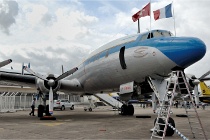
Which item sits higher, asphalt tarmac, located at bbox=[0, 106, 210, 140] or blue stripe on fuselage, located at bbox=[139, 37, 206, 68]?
blue stripe on fuselage, located at bbox=[139, 37, 206, 68]

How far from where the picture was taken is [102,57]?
14055mm

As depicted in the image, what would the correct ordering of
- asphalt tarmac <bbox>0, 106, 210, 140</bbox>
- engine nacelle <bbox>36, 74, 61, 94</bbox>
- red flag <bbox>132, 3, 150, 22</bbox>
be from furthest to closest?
engine nacelle <bbox>36, 74, 61, 94</bbox>
red flag <bbox>132, 3, 150, 22</bbox>
asphalt tarmac <bbox>0, 106, 210, 140</bbox>

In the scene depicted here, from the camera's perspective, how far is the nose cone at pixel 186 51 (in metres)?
8.44

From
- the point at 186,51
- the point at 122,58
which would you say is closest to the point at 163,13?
the point at 122,58

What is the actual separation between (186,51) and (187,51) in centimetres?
4

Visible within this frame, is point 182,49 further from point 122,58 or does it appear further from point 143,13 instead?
point 143,13

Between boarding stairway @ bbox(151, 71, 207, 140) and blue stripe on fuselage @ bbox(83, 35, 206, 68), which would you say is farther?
blue stripe on fuselage @ bbox(83, 35, 206, 68)

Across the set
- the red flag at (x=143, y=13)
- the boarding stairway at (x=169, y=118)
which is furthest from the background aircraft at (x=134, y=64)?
the red flag at (x=143, y=13)

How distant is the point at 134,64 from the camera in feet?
35.7

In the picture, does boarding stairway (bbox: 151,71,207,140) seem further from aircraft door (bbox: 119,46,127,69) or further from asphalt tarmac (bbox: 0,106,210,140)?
aircraft door (bbox: 119,46,127,69)

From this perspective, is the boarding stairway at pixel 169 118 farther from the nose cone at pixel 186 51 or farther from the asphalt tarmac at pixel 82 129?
the nose cone at pixel 186 51

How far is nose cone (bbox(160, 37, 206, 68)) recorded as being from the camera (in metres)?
8.44

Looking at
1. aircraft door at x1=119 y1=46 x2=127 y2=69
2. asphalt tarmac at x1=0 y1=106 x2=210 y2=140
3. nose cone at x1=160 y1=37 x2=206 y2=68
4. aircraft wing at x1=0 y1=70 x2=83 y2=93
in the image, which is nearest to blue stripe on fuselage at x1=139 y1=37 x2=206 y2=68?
nose cone at x1=160 y1=37 x2=206 y2=68

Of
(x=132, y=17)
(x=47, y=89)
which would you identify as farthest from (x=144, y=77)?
(x=47, y=89)
